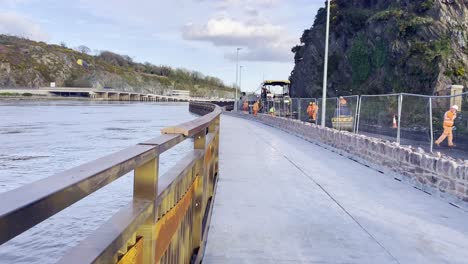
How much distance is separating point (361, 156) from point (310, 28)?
202 ft

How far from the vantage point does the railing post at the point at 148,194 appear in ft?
8.16

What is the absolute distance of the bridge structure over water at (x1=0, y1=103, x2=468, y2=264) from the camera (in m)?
1.83

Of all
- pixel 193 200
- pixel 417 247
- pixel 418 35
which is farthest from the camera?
pixel 418 35

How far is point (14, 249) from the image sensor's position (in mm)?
6434

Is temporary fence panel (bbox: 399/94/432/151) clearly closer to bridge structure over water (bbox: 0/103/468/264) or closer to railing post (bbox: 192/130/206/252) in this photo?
bridge structure over water (bbox: 0/103/468/264)

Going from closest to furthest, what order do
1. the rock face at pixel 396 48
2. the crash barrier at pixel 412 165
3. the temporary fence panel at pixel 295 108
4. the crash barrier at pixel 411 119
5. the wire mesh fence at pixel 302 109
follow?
the crash barrier at pixel 412 165, the crash barrier at pixel 411 119, the wire mesh fence at pixel 302 109, the temporary fence panel at pixel 295 108, the rock face at pixel 396 48

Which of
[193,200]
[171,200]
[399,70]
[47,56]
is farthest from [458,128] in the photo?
[47,56]

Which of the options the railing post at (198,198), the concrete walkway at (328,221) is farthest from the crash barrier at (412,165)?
the railing post at (198,198)

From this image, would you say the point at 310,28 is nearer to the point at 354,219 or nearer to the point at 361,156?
the point at 361,156

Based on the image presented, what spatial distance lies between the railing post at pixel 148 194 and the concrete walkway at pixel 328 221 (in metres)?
2.75

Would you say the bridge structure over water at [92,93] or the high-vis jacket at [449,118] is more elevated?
the bridge structure over water at [92,93]

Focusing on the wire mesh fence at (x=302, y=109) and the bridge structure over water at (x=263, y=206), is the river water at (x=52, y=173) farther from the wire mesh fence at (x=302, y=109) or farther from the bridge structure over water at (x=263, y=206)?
the wire mesh fence at (x=302, y=109)

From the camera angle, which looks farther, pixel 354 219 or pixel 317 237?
pixel 354 219

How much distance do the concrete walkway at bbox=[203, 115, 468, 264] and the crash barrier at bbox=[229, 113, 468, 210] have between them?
0.87 ft
